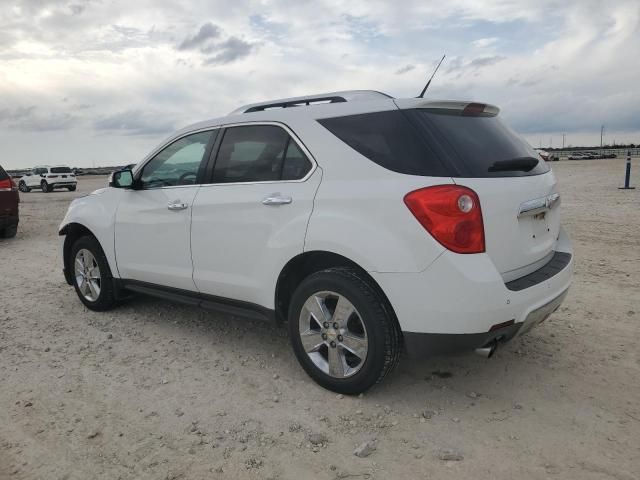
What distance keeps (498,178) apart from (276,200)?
4.53 ft

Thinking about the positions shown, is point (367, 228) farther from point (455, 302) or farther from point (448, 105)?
point (448, 105)

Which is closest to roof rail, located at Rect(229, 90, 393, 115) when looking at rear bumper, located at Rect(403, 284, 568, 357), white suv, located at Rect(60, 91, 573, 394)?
white suv, located at Rect(60, 91, 573, 394)

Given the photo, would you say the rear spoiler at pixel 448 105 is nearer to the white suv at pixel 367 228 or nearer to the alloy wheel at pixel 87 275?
the white suv at pixel 367 228

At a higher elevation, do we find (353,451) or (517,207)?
(517,207)

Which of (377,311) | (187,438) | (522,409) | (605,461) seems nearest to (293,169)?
(377,311)

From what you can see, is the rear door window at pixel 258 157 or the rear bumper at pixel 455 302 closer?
the rear bumper at pixel 455 302

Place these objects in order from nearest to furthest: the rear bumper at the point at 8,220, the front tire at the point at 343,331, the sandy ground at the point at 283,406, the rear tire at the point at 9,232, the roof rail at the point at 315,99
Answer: the sandy ground at the point at 283,406, the front tire at the point at 343,331, the roof rail at the point at 315,99, the rear bumper at the point at 8,220, the rear tire at the point at 9,232

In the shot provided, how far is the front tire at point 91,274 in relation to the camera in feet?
16.8

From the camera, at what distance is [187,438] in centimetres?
296

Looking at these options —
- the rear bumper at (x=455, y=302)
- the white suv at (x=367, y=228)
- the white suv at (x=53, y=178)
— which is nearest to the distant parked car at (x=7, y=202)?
the white suv at (x=367, y=228)

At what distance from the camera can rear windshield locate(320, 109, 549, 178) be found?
299 centimetres

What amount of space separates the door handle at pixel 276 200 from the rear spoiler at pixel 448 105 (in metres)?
0.91

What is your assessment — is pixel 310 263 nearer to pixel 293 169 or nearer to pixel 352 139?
pixel 293 169

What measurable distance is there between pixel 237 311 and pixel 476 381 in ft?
5.67
